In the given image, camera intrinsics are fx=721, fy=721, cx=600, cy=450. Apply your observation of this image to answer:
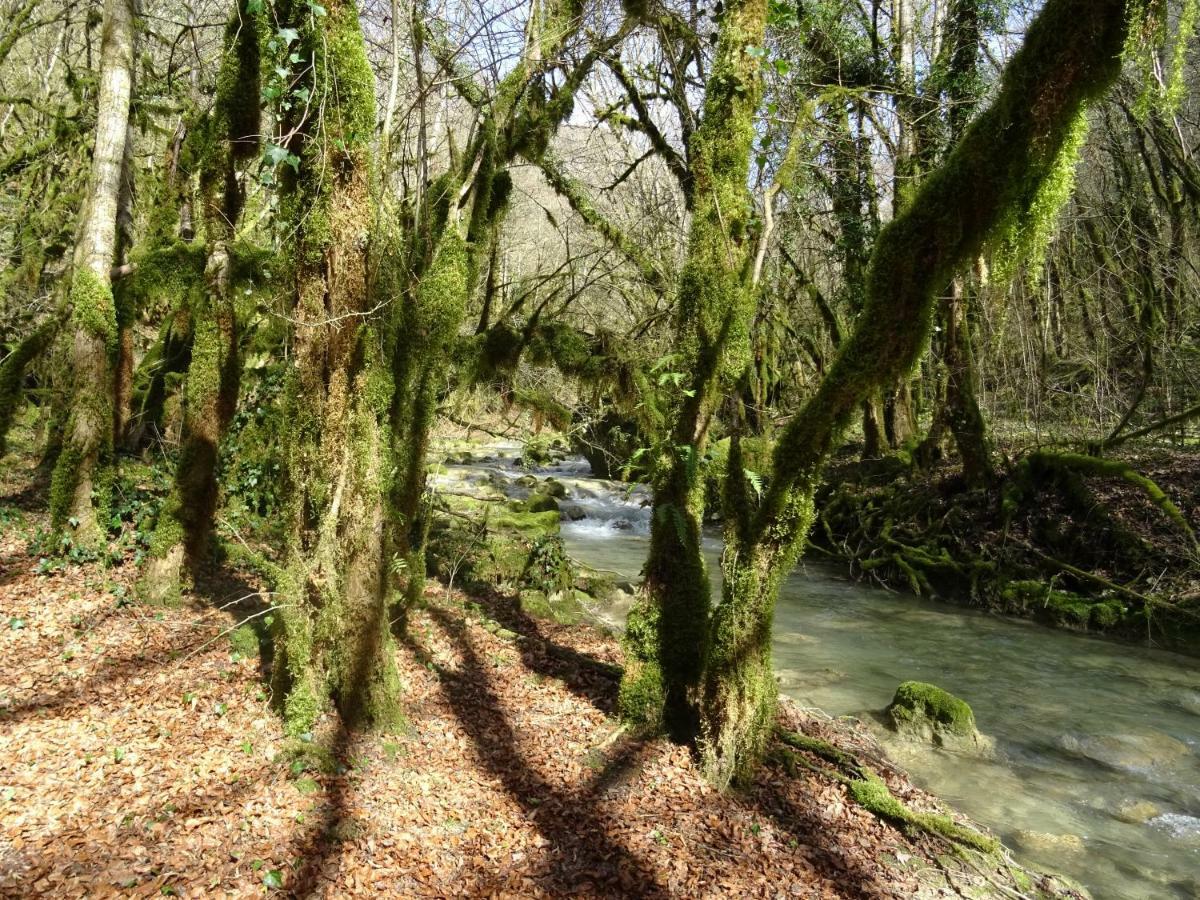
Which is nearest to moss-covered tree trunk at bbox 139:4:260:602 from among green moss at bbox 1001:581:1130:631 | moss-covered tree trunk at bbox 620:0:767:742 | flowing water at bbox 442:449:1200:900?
moss-covered tree trunk at bbox 620:0:767:742

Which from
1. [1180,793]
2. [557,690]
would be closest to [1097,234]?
[1180,793]

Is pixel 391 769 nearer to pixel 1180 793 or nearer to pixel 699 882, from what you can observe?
pixel 699 882

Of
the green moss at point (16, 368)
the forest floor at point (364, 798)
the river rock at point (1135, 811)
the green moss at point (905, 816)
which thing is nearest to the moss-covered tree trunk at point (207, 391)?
the forest floor at point (364, 798)

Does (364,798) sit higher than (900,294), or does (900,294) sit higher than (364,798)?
(900,294)

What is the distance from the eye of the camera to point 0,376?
8.17m

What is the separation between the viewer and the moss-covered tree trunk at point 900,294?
3.65m

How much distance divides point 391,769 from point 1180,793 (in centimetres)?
725

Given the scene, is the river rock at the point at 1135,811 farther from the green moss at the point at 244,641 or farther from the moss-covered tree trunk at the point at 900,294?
the green moss at the point at 244,641

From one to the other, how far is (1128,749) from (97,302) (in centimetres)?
1161

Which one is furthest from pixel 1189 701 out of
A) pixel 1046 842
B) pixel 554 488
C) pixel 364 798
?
pixel 554 488

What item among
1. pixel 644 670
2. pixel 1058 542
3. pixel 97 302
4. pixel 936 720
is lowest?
pixel 936 720

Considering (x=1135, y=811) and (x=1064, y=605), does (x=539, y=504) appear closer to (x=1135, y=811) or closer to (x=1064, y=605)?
(x=1064, y=605)

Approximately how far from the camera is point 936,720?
298 inches

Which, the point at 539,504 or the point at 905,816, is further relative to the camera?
the point at 539,504
